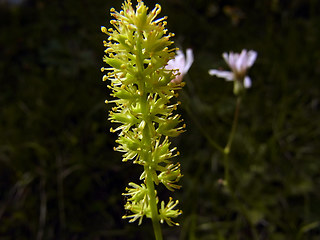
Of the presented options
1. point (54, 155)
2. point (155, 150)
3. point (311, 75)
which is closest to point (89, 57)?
point (54, 155)

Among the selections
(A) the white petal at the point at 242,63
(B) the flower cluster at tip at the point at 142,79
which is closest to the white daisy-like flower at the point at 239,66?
(A) the white petal at the point at 242,63

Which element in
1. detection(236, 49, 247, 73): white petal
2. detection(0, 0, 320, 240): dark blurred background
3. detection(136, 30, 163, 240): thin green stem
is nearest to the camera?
detection(136, 30, 163, 240): thin green stem

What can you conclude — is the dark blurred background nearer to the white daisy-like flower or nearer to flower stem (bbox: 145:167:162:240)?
the white daisy-like flower

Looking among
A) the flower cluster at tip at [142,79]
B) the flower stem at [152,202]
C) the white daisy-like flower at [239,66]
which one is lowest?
the flower stem at [152,202]

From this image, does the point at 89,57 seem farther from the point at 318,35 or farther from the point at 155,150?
the point at 155,150

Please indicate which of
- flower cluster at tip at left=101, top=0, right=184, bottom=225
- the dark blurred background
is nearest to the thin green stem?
flower cluster at tip at left=101, top=0, right=184, bottom=225

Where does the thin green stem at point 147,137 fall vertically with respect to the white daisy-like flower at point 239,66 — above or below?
below

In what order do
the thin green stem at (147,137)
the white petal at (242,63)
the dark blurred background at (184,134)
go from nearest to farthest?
the thin green stem at (147,137) → the white petal at (242,63) → the dark blurred background at (184,134)

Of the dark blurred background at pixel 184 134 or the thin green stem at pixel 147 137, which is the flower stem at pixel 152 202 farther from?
the dark blurred background at pixel 184 134

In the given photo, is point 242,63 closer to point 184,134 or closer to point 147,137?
point 184,134
